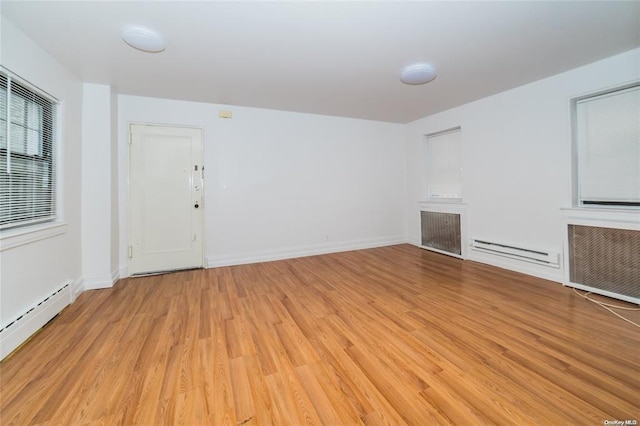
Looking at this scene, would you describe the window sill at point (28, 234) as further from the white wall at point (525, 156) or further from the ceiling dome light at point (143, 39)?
the white wall at point (525, 156)

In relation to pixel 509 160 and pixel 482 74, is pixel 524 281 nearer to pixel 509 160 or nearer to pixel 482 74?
pixel 509 160

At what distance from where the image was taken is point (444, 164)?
4777 millimetres

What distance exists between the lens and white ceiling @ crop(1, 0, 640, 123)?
194 cm

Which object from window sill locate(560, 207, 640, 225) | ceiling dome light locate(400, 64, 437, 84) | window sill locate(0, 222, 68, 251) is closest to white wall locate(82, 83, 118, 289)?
window sill locate(0, 222, 68, 251)

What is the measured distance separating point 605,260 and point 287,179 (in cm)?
426

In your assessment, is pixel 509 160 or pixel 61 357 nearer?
pixel 61 357

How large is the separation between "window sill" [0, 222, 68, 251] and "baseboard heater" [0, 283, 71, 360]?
0.57m

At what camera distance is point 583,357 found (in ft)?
5.62

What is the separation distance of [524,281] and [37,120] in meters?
5.67

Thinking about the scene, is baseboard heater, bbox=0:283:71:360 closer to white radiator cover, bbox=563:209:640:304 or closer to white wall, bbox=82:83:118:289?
white wall, bbox=82:83:118:289

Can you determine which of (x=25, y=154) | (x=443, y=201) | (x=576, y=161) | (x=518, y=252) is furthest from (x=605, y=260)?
(x=25, y=154)

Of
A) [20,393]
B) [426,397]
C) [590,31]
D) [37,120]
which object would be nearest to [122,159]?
[37,120]

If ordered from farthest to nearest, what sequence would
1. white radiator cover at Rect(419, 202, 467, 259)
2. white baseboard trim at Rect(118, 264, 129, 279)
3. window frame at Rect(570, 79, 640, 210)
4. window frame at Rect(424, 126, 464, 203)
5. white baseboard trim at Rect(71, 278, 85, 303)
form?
1. window frame at Rect(424, 126, 464, 203)
2. white radiator cover at Rect(419, 202, 467, 259)
3. white baseboard trim at Rect(118, 264, 129, 279)
4. window frame at Rect(570, 79, 640, 210)
5. white baseboard trim at Rect(71, 278, 85, 303)

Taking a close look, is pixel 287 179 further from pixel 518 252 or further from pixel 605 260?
pixel 605 260
